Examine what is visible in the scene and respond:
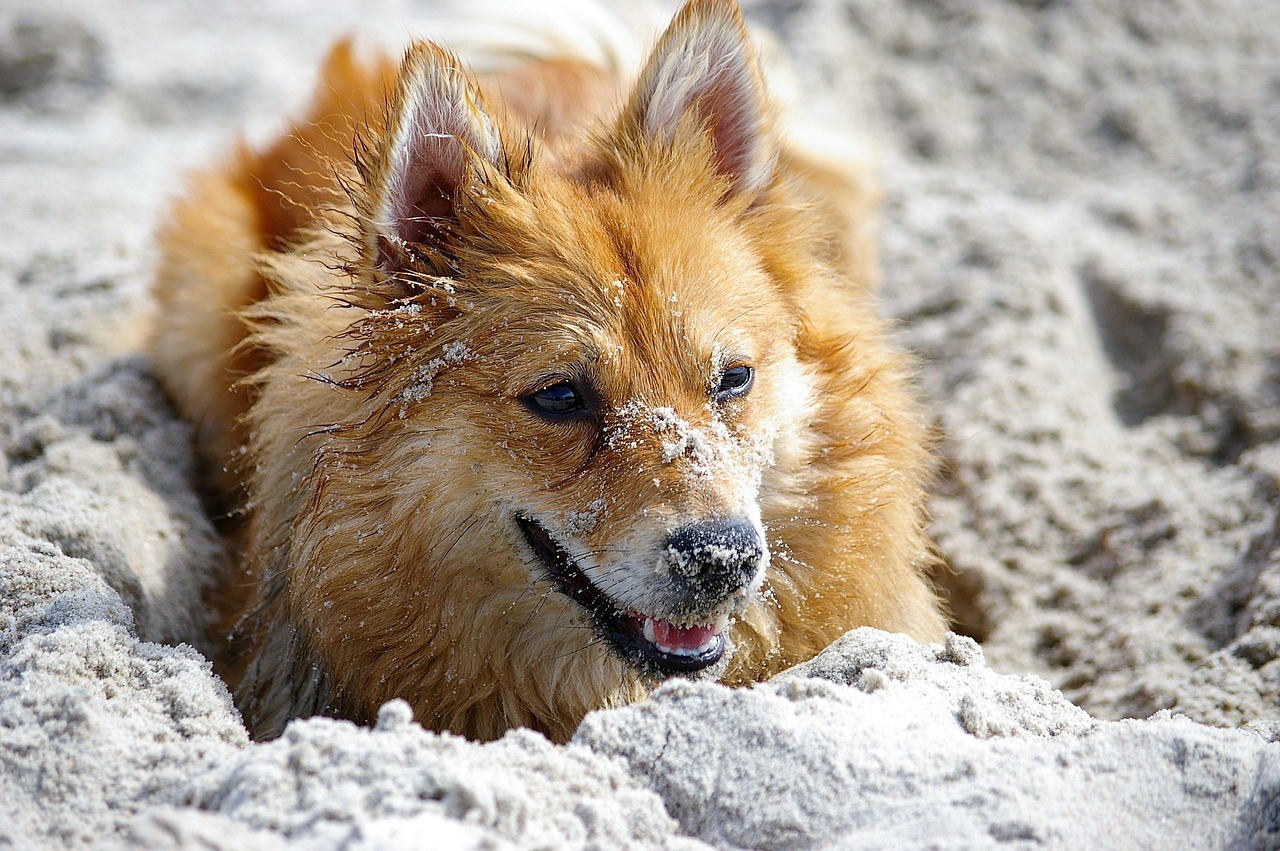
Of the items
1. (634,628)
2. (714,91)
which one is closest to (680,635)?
(634,628)

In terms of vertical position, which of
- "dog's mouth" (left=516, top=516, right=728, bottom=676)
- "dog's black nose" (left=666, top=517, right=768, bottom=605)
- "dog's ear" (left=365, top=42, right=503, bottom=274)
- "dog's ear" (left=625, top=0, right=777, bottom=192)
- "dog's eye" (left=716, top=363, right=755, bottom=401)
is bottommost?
"dog's mouth" (left=516, top=516, right=728, bottom=676)

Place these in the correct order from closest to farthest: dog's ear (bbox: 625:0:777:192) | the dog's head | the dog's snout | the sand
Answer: the sand, the dog's snout, the dog's head, dog's ear (bbox: 625:0:777:192)

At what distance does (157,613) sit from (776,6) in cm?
498

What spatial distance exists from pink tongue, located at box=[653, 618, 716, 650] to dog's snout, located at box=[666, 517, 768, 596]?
24cm

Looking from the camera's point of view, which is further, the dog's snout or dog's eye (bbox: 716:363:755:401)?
A: dog's eye (bbox: 716:363:755:401)

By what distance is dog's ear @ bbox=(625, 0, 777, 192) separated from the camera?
271 cm

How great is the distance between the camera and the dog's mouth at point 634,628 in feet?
7.92

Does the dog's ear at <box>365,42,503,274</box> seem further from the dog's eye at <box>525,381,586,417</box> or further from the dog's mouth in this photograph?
the dog's mouth

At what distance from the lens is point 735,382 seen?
8.53 ft

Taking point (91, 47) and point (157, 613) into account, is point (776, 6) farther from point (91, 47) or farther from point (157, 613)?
point (157, 613)

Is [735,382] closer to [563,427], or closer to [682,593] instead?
[563,427]

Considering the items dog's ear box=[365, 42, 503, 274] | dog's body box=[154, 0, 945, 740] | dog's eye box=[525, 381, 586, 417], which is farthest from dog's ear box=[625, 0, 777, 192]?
dog's eye box=[525, 381, 586, 417]

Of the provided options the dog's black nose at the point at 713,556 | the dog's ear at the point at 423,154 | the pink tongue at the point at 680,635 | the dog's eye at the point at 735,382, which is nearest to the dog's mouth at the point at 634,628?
the pink tongue at the point at 680,635

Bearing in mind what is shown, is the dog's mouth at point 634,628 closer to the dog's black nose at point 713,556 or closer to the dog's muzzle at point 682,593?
the dog's muzzle at point 682,593
